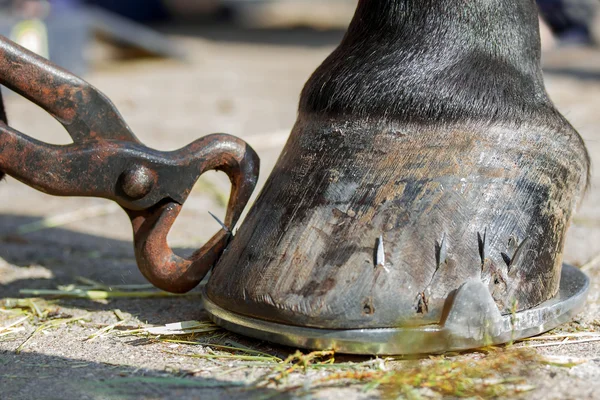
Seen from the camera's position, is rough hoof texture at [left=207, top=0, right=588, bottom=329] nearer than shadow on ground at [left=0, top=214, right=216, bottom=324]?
Yes

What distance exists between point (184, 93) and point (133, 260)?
123 inches

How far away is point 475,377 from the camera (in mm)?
1398

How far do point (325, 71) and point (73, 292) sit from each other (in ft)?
2.51

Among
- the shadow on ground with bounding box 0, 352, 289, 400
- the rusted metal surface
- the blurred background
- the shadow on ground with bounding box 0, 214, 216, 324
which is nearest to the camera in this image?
the shadow on ground with bounding box 0, 352, 289, 400

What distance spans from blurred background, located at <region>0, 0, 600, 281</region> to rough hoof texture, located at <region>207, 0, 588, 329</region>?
349mm

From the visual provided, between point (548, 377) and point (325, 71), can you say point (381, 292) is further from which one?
point (325, 71)

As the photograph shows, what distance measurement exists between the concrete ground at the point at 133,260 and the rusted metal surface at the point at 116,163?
0.17 meters

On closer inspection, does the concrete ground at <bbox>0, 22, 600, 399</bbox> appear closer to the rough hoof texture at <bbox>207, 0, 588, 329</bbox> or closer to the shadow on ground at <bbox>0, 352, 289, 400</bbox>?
the shadow on ground at <bbox>0, 352, 289, 400</bbox>

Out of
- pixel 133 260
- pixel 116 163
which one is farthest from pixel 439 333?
pixel 133 260

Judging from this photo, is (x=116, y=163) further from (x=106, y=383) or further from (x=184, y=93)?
(x=184, y=93)

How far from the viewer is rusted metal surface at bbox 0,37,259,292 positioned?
5.34 ft

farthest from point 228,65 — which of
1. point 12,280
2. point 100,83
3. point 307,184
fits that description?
point 307,184

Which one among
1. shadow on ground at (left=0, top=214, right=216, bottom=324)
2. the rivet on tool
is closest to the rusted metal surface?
the rivet on tool

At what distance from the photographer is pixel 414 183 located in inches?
60.2
